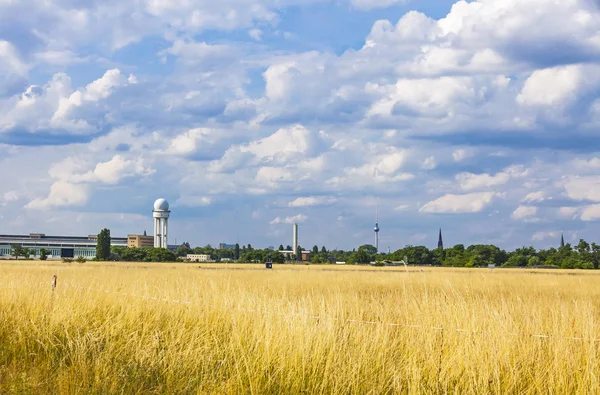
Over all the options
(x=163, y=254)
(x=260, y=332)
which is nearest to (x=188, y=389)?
(x=260, y=332)

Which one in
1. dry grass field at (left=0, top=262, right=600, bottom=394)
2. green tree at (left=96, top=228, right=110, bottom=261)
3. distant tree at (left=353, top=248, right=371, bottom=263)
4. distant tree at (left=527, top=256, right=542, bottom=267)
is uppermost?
green tree at (left=96, top=228, right=110, bottom=261)

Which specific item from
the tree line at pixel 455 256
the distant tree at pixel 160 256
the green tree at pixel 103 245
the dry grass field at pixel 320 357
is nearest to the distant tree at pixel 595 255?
the tree line at pixel 455 256

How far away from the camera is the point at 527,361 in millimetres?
8672

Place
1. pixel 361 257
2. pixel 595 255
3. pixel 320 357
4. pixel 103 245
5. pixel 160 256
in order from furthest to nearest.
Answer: pixel 103 245 → pixel 361 257 → pixel 160 256 → pixel 595 255 → pixel 320 357

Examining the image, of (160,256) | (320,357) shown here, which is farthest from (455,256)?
(320,357)

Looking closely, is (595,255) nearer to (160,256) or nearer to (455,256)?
(455,256)

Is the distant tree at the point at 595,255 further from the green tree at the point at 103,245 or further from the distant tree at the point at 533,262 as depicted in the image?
the green tree at the point at 103,245

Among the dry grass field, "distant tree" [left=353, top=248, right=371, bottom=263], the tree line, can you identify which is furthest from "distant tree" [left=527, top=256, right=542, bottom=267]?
the dry grass field

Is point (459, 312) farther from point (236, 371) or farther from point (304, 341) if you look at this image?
point (236, 371)

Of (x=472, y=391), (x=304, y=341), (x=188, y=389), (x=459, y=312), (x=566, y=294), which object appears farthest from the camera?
(x=566, y=294)

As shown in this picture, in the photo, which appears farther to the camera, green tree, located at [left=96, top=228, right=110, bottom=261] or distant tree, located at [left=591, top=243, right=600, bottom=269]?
green tree, located at [left=96, top=228, right=110, bottom=261]

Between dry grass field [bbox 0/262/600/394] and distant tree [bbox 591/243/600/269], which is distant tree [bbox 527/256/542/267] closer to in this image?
distant tree [bbox 591/243/600/269]

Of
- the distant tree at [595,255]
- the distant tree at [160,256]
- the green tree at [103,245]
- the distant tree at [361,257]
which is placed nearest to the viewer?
the distant tree at [595,255]

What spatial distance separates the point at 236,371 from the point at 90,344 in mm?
2924
